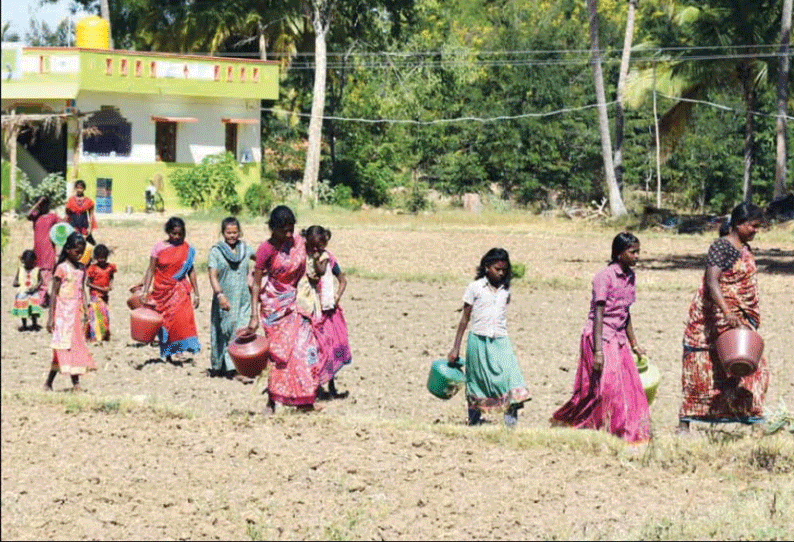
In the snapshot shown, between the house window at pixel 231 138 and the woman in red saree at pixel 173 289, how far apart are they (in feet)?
81.5

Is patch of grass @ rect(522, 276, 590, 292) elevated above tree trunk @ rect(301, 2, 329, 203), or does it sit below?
below

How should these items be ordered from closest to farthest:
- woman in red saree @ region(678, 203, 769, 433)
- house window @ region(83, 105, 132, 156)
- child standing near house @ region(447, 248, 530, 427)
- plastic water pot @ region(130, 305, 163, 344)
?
1. woman in red saree @ region(678, 203, 769, 433)
2. child standing near house @ region(447, 248, 530, 427)
3. plastic water pot @ region(130, 305, 163, 344)
4. house window @ region(83, 105, 132, 156)

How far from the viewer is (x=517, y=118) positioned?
39906mm

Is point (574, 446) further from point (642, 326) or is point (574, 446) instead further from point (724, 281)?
point (642, 326)

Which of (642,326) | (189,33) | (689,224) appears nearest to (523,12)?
(189,33)

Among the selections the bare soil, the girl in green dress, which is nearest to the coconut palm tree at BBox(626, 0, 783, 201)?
the bare soil

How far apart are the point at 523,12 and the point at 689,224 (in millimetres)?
18487

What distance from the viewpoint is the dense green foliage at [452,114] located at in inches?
1548

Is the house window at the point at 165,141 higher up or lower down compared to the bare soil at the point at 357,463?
higher up

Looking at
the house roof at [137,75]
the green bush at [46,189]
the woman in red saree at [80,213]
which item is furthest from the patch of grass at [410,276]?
the green bush at [46,189]

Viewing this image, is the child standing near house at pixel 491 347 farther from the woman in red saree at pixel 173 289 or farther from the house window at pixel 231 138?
the house window at pixel 231 138

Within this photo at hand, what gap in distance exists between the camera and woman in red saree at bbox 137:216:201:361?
11969 mm

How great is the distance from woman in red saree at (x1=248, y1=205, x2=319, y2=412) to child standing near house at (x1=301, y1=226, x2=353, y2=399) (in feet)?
2.15

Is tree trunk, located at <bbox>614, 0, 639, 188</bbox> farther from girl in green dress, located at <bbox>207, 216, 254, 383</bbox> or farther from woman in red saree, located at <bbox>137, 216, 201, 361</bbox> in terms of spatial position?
girl in green dress, located at <bbox>207, 216, 254, 383</bbox>
